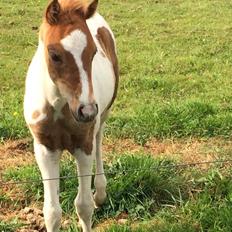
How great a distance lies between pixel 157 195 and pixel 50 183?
1.10 m

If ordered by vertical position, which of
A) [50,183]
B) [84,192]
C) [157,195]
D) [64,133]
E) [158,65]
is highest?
[64,133]

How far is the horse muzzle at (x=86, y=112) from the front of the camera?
11.2 ft

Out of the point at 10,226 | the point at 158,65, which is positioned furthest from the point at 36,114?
the point at 158,65

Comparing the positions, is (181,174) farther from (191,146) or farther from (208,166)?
(191,146)

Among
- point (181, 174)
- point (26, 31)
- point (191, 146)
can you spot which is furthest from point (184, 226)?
point (26, 31)

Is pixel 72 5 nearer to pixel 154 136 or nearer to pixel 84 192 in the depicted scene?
pixel 84 192

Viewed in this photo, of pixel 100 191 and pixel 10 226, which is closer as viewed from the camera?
pixel 10 226

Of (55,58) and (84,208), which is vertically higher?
(55,58)

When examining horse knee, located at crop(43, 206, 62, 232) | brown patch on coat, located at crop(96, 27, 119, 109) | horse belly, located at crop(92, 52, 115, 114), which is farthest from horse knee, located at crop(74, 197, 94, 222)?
brown patch on coat, located at crop(96, 27, 119, 109)

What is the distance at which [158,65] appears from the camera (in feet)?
30.4

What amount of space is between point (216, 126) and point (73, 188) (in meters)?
2.19

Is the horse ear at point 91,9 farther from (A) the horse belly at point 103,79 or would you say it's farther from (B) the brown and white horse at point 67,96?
(A) the horse belly at point 103,79

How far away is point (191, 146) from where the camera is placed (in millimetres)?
6078

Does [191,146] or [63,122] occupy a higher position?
[63,122]
